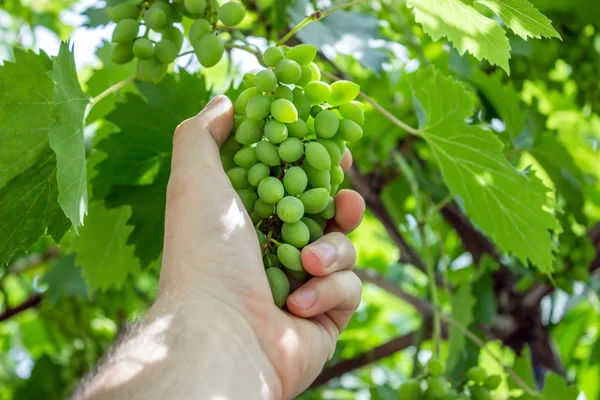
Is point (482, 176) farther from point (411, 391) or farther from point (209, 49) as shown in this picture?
point (209, 49)

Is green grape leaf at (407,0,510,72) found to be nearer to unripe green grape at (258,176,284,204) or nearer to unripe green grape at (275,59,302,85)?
unripe green grape at (275,59,302,85)

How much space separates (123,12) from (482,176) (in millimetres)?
742

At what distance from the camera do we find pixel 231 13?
1178 millimetres

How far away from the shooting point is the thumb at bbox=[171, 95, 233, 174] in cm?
103

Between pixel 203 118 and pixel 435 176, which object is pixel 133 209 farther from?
pixel 435 176

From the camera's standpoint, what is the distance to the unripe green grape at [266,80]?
1.00 metres

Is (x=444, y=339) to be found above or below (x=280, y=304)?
below

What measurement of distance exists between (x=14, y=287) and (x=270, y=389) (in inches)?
121

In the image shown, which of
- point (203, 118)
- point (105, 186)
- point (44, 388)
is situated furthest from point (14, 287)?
point (203, 118)

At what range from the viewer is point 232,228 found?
966 millimetres

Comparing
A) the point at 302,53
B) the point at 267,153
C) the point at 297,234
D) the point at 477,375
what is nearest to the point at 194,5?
the point at 302,53

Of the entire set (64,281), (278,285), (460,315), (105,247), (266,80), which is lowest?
(64,281)

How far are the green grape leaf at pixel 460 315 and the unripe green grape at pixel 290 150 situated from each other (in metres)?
0.95

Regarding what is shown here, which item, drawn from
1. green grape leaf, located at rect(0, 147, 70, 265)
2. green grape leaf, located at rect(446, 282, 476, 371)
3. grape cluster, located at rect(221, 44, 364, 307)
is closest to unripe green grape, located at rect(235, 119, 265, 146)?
grape cluster, located at rect(221, 44, 364, 307)
